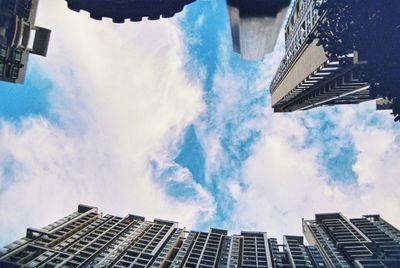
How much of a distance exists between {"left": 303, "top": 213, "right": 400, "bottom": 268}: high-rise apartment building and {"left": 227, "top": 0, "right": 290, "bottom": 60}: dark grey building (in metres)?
75.2

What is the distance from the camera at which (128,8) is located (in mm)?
21016

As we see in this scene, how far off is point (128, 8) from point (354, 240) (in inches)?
3298

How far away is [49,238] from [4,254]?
11354 mm

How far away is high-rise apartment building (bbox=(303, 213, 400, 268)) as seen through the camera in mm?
73875

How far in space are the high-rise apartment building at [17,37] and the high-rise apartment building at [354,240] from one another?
70.5 m

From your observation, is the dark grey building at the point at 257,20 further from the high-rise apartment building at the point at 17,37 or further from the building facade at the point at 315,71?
the building facade at the point at 315,71

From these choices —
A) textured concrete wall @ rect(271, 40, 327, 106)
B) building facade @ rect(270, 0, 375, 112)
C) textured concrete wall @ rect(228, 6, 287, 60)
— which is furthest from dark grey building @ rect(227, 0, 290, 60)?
textured concrete wall @ rect(271, 40, 327, 106)

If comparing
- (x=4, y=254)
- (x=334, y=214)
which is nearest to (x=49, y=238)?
(x=4, y=254)

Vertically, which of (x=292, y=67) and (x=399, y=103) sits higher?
(x=292, y=67)

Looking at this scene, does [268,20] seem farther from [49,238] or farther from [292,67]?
[49,238]

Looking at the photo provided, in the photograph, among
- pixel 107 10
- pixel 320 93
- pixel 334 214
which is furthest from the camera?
pixel 334 214

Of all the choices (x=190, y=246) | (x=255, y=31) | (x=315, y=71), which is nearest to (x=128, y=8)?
(x=255, y=31)

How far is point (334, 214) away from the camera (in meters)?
103

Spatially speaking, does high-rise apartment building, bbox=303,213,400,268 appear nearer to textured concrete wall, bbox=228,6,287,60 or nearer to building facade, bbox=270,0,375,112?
building facade, bbox=270,0,375,112
